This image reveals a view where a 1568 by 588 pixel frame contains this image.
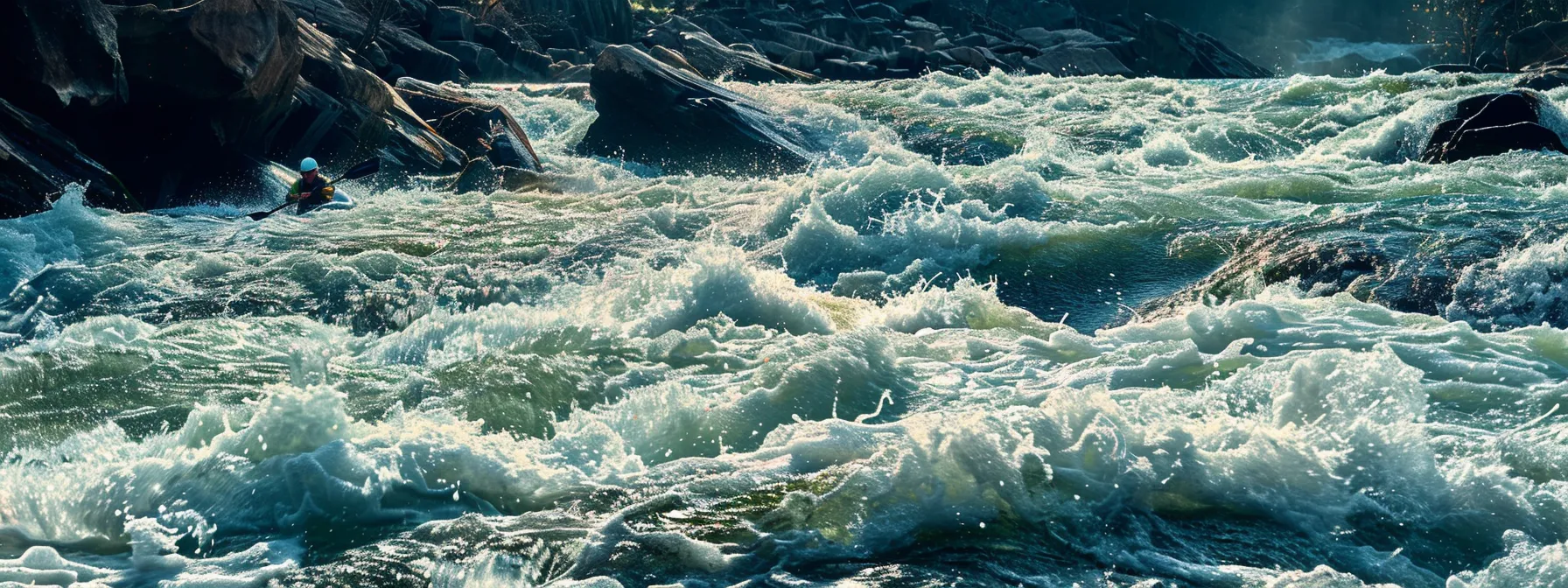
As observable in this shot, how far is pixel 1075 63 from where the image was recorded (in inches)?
1361

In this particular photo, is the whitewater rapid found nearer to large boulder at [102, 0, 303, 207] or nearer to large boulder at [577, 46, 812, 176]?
large boulder at [102, 0, 303, 207]

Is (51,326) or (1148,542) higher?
(1148,542)

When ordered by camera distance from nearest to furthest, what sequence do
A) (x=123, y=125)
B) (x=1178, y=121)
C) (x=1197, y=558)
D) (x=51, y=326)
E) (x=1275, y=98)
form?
1. (x=1197, y=558)
2. (x=51, y=326)
3. (x=123, y=125)
4. (x=1178, y=121)
5. (x=1275, y=98)

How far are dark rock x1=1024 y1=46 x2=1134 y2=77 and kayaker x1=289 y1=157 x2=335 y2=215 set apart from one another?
24.0 meters

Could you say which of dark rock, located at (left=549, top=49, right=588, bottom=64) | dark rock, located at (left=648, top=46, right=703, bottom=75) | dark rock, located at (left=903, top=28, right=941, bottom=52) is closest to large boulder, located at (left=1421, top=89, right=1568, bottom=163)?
dark rock, located at (left=648, top=46, right=703, bottom=75)

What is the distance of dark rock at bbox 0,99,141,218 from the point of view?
10211 millimetres

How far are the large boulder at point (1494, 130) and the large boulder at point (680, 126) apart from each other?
689cm

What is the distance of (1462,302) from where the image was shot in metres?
7.09

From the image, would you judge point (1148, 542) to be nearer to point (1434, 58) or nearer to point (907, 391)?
point (907, 391)

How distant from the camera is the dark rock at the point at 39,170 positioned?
1021cm

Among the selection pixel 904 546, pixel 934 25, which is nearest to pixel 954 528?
pixel 904 546

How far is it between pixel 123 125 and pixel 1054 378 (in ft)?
33.3

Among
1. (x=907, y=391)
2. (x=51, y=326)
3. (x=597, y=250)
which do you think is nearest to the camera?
(x=907, y=391)

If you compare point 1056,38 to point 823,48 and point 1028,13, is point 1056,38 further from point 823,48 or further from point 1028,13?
point 1028,13
